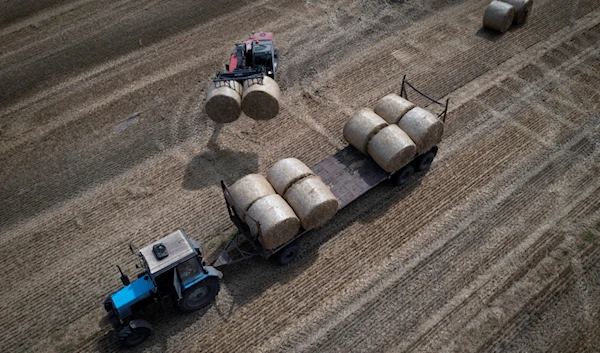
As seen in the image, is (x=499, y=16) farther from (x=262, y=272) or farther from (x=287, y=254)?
(x=262, y=272)

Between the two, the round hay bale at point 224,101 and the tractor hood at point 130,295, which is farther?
the round hay bale at point 224,101

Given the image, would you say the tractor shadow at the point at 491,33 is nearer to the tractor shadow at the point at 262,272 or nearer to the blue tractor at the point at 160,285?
the tractor shadow at the point at 262,272

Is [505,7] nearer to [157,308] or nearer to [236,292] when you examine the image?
[236,292]

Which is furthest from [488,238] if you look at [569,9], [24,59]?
[24,59]

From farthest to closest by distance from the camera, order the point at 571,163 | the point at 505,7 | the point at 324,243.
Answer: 1. the point at 505,7
2. the point at 571,163
3. the point at 324,243

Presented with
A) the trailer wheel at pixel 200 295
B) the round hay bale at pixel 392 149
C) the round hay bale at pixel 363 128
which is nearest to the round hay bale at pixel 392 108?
the round hay bale at pixel 363 128

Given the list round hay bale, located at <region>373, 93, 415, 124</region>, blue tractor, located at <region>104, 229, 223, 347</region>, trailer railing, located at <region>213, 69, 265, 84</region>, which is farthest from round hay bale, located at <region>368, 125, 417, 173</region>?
blue tractor, located at <region>104, 229, 223, 347</region>
